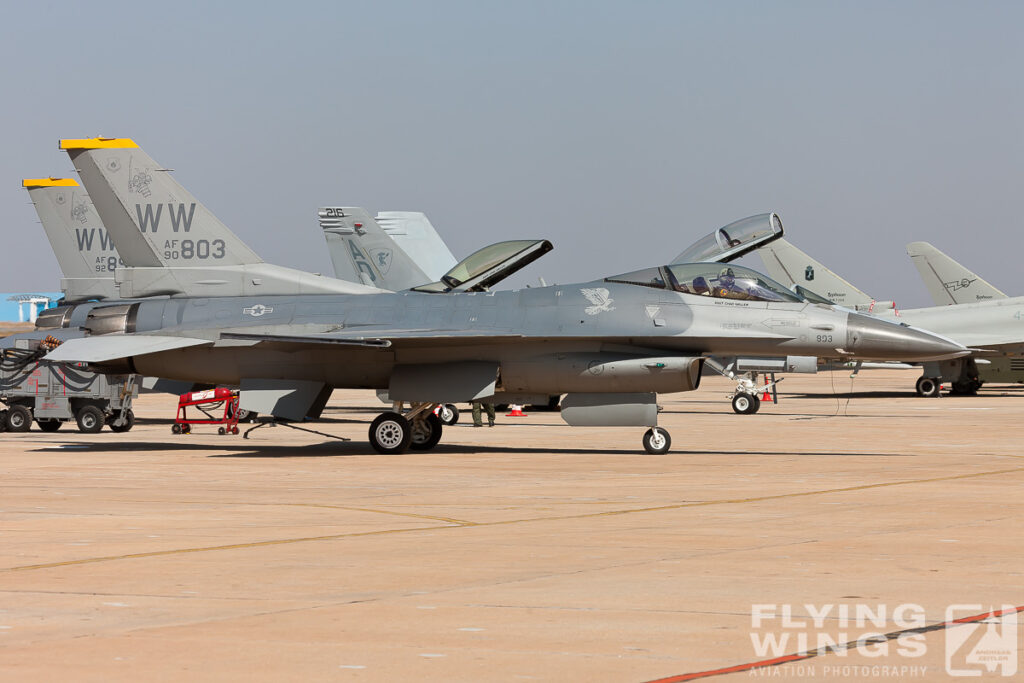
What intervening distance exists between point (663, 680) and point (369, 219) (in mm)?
27508

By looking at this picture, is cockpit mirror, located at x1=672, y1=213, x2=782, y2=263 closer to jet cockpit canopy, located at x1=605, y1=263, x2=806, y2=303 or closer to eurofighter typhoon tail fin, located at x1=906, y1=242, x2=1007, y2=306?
jet cockpit canopy, located at x1=605, y1=263, x2=806, y2=303

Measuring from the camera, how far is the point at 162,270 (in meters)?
19.4

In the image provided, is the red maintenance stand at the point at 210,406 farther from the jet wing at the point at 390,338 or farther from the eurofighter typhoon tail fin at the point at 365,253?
the eurofighter typhoon tail fin at the point at 365,253

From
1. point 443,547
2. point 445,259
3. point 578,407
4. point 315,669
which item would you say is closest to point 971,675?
point 315,669

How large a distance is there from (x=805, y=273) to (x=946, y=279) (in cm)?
572

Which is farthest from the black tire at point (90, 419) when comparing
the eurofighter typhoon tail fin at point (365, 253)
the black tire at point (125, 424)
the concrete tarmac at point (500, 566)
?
the eurofighter typhoon tail fin at point (365, 253)

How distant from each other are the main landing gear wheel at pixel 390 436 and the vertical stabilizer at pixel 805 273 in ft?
101

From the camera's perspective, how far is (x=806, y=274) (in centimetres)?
4659

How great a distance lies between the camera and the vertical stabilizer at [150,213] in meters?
19.4

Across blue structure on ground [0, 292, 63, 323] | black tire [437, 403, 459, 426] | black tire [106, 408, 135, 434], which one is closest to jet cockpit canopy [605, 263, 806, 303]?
black tire [437, 403, 459, 426]

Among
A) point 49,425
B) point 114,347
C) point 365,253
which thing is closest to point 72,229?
point 49,425

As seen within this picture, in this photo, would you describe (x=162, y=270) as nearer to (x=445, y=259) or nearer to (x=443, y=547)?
(x=443, y=547)

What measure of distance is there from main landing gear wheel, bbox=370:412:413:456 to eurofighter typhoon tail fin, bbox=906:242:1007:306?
110ft


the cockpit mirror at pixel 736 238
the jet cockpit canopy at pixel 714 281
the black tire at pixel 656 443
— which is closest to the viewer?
the jet cockpit canopy at pixel 714 281
